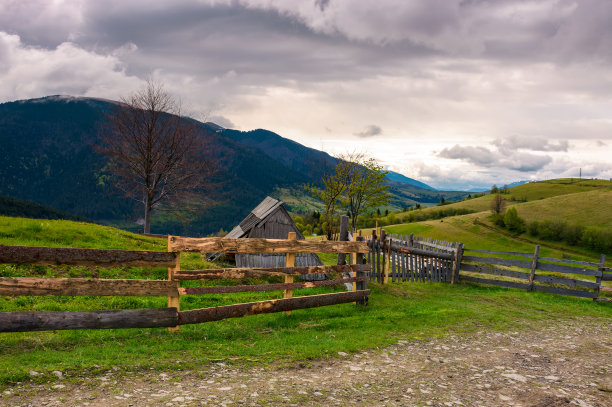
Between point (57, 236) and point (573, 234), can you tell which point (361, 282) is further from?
point (573, 234)

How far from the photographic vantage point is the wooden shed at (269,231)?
55.2 feet

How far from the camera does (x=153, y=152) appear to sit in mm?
35250

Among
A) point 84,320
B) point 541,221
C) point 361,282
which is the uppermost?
point 541,221

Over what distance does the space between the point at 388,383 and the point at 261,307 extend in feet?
12.3

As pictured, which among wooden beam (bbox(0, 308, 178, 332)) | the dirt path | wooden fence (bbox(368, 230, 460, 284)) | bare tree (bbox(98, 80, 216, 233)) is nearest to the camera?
the dirt path

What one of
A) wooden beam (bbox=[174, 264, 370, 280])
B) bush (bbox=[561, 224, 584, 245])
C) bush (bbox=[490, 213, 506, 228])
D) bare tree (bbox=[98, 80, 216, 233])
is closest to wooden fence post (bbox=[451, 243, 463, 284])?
wooden beam (bbox=[174, 264, 370, 280])

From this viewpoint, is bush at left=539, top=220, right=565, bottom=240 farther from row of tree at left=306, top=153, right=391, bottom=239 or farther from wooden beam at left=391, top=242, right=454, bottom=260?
wooden beam at left=391, top=242, right=454, bottom=260

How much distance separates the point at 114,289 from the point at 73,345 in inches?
47.1

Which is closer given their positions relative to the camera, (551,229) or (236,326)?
(236,326)

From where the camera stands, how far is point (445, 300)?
14.1 meters

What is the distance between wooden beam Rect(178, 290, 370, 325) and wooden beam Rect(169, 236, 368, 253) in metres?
1.24

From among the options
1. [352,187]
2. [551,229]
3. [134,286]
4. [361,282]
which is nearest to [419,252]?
[361,282]

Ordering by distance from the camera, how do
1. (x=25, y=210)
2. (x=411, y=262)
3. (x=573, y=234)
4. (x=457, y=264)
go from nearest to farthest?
(x=411, y=262), (x=457, y=264), (x=573, y=234), (x=25, y=210)

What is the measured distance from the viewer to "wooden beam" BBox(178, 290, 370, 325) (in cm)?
762
